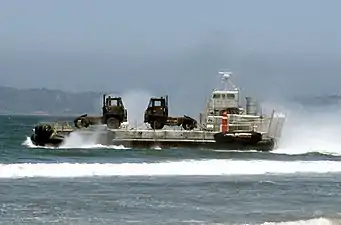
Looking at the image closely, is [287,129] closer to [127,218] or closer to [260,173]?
[260,173]

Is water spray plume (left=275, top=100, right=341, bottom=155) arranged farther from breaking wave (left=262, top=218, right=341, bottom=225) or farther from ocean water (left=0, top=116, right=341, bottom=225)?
breaking wave (left=262, top=218, right=341, bottom=225)

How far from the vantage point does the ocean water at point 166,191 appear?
76.1 feet

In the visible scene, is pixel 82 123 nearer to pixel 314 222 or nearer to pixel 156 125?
pixel 156 125

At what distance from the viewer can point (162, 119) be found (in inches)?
2389

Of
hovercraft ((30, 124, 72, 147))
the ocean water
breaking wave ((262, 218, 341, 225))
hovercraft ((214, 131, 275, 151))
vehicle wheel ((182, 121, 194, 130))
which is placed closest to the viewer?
breaking wave ((262, 218, 341, 225))

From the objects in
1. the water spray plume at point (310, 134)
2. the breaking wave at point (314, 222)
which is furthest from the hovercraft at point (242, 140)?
the breaking wave at point (314, 222)

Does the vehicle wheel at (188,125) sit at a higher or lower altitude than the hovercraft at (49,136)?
higher

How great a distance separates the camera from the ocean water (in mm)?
23188

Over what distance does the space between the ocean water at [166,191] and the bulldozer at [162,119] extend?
900cm

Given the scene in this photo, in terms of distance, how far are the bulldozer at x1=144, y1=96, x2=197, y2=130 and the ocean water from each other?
8995 millimetres

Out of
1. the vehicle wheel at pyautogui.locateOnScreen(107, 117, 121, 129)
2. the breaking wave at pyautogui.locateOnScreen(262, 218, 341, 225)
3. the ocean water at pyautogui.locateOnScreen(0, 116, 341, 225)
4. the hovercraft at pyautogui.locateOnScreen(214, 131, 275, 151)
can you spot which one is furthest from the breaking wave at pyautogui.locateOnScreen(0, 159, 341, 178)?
the vehicle wheel at pyautogui.locateOnScreen(107, 117, 121, 129)

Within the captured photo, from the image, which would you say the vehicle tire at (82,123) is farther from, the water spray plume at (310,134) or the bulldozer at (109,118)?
the water spray plume at (310,134)

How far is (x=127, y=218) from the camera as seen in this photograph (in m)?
22.9

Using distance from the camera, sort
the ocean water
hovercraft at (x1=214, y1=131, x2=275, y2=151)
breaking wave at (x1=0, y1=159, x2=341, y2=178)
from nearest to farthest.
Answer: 1. the ocean water
2. breaking wave at (x1=0, y1=159, x2=341, y2=178)
3. hovercraft at (x1=214, y1=131, x2=275, y2=151)
